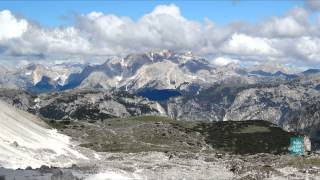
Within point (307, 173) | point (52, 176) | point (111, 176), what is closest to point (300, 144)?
point (307, 173)

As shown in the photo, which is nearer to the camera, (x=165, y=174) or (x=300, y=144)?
(x=165, y=174)

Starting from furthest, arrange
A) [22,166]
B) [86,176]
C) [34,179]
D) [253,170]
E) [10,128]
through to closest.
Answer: [10,128], [253,170], [22,166], [86,176], [34,179]

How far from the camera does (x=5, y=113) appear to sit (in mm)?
142625

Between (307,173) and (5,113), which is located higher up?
(5,113)

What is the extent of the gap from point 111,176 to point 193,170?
28148mm

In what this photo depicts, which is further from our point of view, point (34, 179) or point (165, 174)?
point (165, 174)

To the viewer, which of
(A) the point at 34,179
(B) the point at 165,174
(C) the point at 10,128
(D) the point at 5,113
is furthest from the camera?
(D) the point at 5,113

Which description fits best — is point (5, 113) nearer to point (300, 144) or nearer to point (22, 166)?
point (22, 166)

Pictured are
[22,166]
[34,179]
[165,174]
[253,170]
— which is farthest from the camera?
[253,170]

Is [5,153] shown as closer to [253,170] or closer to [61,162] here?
[61,162]

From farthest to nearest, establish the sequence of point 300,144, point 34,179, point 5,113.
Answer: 1. point 300,144
2. point 5,113
3. point 34,179

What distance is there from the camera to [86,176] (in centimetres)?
7638

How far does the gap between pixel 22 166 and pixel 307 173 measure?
52929 millimetres

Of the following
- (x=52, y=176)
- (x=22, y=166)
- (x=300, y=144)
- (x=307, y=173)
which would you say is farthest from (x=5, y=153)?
(x=300, y=144)
